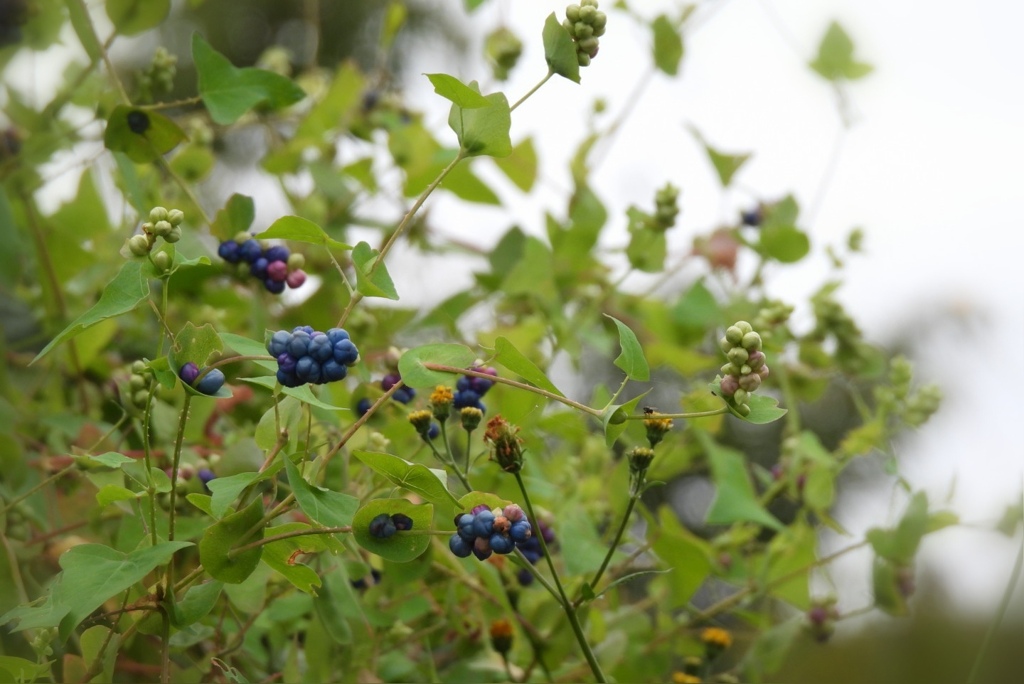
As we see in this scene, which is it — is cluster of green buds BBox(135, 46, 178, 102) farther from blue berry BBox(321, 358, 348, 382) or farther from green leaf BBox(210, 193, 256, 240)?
blue berry BBox(321, 358, 348, 382)

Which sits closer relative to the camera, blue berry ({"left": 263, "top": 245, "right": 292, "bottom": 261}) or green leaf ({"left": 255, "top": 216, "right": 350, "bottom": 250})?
green leaf ({"left": 255, "top": 216, "right": 350, "bottom": 250})

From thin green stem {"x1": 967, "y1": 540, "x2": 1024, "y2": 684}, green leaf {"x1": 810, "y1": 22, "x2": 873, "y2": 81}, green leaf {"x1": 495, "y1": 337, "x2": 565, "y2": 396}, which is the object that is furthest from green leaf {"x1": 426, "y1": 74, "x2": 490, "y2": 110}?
green leaf {"x1": 810, "y1": 22, "x2": 873, "y2": 81}

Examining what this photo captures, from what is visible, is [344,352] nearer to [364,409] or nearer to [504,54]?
[364,409]

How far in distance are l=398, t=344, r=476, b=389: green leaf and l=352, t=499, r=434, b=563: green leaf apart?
6cm

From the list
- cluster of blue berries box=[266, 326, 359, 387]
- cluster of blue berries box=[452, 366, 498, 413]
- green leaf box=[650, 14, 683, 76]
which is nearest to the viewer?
cluster of blue berries box=[266, 326, 359, 387]

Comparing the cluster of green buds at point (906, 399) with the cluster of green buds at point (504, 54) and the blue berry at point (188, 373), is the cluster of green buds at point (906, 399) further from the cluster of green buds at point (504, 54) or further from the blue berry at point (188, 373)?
the blue berry at point (188, 373)

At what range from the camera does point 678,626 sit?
83cm

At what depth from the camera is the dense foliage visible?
0.46 m

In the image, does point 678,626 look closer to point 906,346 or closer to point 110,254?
point 110,254

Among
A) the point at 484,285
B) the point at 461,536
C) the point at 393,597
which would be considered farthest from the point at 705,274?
the point at 461,536

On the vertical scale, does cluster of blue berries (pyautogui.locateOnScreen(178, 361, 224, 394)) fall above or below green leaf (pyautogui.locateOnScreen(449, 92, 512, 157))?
below

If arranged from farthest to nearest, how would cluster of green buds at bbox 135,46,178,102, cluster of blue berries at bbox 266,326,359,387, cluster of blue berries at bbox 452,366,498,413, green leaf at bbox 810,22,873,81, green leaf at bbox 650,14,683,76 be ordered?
green leaf at bbox 810,22,873,81 < green leaf at bbox 650,14,683,76 < cluster of green buds at bbox 135,46,178,102 < cluster of blue berries at bbox 452,366,498,413 < cluster of blue berries at bbox 266,326,359,387

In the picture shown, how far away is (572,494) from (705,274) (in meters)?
0.32

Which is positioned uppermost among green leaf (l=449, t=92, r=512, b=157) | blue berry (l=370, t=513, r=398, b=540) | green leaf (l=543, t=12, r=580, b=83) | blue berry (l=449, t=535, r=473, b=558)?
green leaf (l=543, t=12, r=580, b=83)
